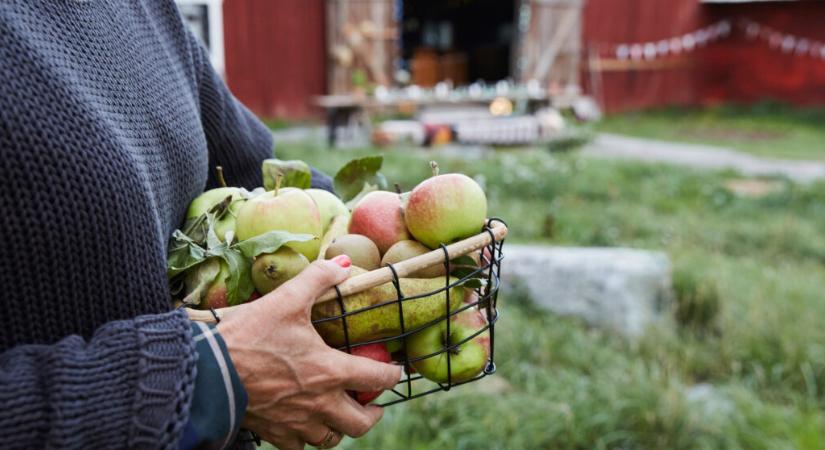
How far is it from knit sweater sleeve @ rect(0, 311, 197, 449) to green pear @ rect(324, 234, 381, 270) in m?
0.31

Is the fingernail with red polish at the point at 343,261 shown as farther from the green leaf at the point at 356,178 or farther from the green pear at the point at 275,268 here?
the green leaf at the point at 356,178

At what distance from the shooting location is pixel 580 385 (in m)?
3.01

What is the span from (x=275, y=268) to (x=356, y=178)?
1.42 feet

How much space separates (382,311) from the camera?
1094 millimetres

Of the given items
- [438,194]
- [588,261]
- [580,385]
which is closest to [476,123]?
[588,261]

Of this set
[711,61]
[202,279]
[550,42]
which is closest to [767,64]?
[711,61]

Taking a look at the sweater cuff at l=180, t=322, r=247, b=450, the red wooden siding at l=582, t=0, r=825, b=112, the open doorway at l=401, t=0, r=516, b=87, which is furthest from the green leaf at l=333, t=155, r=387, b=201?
the open doorway at l=401, t=0, r=516, b=87

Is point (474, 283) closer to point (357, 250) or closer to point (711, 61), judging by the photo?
point (357, 250)

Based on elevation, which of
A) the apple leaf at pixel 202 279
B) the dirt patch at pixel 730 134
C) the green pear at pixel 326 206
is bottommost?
the dirt patch at pixel 730 134

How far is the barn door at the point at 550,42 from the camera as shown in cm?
1327

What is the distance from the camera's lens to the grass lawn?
2.70 meters

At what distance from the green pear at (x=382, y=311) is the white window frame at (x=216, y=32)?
28.4ft

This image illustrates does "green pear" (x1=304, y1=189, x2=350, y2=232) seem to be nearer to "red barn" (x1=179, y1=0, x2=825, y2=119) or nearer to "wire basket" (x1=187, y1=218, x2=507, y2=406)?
"wire basket" (x1=187, y1=218, x2=507, y2=406)

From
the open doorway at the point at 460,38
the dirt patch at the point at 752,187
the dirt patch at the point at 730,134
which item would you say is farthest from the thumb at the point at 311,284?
the open doorway at the point at 460,38
